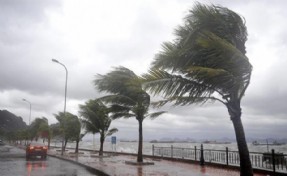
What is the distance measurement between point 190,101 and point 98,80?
1231 cm

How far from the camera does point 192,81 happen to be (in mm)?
10477

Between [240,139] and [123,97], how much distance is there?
12.0 m

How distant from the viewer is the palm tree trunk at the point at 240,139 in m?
10.0

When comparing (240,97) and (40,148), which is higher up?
(240,97)

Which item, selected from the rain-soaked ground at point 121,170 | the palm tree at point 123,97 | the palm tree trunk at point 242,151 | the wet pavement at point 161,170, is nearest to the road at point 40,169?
the rain-soaked ground at point 121,170

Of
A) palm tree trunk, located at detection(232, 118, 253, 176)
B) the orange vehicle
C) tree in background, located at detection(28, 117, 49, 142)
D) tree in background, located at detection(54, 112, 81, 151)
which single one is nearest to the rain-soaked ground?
palm tree trunk, located at detection(232, 118, 253, 176)

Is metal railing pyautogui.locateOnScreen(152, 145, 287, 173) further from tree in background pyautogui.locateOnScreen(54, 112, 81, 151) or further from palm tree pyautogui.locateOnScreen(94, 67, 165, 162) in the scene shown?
tree in background pyautogui.locateOnScreen(54, 112, 81, 151)

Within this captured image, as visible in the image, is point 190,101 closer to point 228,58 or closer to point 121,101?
point 228,58

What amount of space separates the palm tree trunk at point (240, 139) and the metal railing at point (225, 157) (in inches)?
222

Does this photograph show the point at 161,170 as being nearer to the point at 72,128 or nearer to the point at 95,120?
the point at 95,120

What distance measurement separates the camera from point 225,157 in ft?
74.8

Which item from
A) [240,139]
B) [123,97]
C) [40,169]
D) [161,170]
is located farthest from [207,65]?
[40,169]

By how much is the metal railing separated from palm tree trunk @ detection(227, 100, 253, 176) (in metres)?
5.63

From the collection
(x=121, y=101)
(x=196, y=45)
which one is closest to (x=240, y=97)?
(x=196, y=45)
